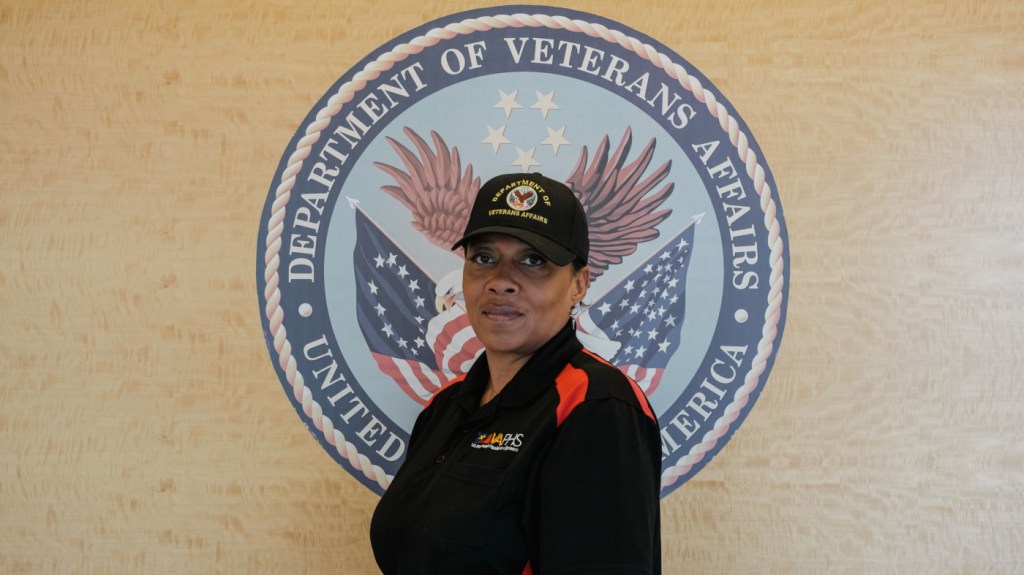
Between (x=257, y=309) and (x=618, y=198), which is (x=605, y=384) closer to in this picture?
(x=618, y=198)

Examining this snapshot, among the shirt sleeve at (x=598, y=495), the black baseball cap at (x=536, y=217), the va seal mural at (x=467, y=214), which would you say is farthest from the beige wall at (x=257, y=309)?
the shirt sleeve at (x=598, y=495)

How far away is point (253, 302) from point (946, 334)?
1.72 metres

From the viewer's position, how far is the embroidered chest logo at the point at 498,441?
1.44 m

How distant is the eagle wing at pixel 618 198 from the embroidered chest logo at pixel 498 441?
0.85m

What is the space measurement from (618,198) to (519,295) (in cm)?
78

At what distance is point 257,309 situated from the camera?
7.68 feet

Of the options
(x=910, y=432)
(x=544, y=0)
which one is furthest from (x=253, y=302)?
(x=910, y=432)

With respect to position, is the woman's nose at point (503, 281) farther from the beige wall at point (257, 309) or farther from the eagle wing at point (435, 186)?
the beige wall at point (257, 309)

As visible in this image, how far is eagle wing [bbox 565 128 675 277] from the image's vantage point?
228 cm

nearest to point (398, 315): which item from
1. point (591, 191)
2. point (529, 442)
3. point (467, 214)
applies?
point (467, 214)

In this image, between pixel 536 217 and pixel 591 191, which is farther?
pixel 591 191

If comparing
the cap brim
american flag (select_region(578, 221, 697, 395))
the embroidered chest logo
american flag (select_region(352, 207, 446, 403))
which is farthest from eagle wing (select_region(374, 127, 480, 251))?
the embroidered chest logo

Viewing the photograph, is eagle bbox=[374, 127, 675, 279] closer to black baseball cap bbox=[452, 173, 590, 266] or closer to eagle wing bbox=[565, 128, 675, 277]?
eagle wing bbox=[565, 128, 675, 277]

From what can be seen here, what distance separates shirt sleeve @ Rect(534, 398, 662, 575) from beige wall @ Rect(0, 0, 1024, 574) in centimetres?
98
